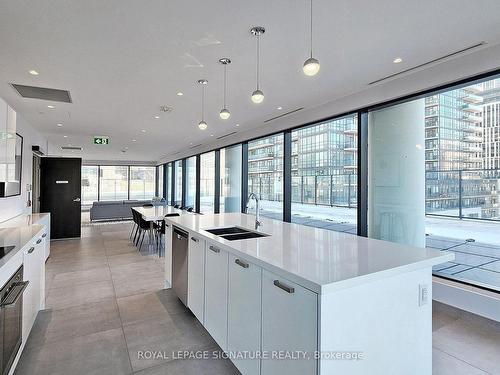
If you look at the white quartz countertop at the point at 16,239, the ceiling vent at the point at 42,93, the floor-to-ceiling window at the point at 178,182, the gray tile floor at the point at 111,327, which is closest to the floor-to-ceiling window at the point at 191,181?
the floor-to-ceiling window at the point at 178,182

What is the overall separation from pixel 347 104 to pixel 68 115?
16.6 ft

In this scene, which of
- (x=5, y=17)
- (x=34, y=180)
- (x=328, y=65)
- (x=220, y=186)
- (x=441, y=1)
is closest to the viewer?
(x=441, y=1)

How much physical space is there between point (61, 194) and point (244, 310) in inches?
288

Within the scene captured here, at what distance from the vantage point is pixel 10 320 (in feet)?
5.84

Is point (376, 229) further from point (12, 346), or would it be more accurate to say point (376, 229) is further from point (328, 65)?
point (12, 346)

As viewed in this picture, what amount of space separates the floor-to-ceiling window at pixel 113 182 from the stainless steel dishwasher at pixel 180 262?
14.2 meters

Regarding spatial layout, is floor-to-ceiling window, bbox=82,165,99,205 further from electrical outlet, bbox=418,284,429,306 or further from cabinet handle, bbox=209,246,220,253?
electrical outlet, bbox=418,284,429,306

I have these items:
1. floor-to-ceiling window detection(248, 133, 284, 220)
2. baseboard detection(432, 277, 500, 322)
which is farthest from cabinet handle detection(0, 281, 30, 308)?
floor-to-ceiling window detection(248, 133, 284, 220)

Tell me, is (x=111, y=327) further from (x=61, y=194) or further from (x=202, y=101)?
(x=61, y=194)

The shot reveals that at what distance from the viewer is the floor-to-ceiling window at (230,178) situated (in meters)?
7.96

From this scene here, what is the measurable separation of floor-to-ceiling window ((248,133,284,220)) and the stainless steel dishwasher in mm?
3204

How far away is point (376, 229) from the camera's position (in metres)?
4.12

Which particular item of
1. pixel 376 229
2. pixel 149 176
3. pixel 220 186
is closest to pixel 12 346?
pixel 376 229

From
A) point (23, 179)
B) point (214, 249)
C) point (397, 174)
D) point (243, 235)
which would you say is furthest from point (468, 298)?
point (23, 179)
